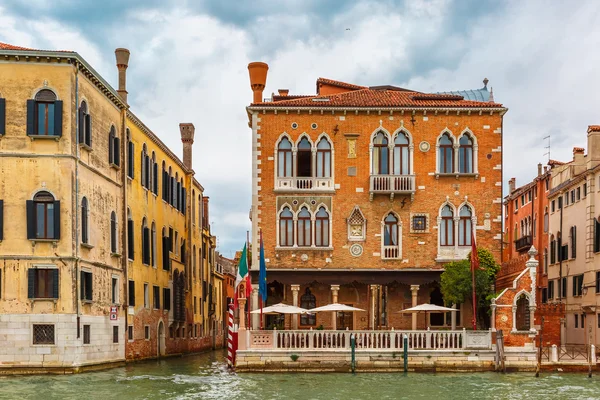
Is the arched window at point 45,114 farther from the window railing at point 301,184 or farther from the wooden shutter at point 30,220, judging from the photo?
the window railing at point 301,184

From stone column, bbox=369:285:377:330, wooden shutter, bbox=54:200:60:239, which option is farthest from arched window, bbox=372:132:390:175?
wooden shutter, bbox=54:200:60:239

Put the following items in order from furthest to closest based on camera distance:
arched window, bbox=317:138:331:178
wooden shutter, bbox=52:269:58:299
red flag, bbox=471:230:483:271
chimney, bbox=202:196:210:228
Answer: chimney, bbox=202:196:210:228 → arched window, bbox=317:138:331:178 → red flag, bbox=471:230:483:271 → wooden shutter, bbox=52:269:58:299

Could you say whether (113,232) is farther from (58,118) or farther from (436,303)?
(436,303)

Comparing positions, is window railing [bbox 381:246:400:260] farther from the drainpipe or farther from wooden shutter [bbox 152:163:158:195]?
wooden shutter [bbox 152:163:158:195]

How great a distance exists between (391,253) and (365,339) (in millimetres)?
5157

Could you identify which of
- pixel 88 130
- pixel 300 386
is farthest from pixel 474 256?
pixel 88 130

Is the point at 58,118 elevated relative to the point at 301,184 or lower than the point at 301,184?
elevated

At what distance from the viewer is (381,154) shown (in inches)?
→ 1398

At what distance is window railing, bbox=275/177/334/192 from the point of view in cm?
3503

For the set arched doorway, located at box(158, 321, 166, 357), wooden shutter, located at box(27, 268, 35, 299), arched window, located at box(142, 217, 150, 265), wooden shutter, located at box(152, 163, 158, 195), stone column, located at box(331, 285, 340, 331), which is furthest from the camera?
arched doorway, located at box(158, 321, 166, 357)

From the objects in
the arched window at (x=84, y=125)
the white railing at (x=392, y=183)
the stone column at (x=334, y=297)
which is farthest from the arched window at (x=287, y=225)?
the arched window at (x=84, y=125)

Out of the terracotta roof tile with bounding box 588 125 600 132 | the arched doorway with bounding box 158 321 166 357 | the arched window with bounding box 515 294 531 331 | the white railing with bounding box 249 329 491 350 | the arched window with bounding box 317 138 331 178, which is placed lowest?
the arched doorway with bounding box 158 321 166 357

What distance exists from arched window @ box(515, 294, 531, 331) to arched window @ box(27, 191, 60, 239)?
15.9 metres

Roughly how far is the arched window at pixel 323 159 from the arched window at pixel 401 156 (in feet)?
8.63
